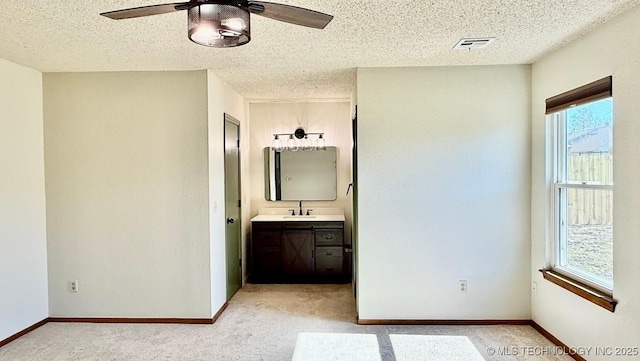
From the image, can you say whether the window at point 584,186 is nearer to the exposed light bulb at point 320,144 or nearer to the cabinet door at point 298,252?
the cabinet door at point 298,252

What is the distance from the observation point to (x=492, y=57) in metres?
3.47

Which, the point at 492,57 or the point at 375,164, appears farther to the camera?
the point at 375,164

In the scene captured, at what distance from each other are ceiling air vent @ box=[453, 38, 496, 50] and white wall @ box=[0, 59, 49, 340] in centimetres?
365

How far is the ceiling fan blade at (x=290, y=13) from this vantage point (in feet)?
6.04

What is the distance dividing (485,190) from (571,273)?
95cm

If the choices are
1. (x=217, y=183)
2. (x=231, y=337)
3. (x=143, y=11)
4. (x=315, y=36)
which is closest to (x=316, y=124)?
(x=217, y=183)

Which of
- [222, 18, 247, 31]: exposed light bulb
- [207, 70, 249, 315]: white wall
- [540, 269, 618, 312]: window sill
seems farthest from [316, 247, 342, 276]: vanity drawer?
[222, 18, 247, 31]: exposed light bulb

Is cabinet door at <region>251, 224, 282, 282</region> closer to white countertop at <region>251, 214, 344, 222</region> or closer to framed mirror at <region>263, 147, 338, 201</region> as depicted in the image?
white countertop at <region>251, 214, 344, 222</region>

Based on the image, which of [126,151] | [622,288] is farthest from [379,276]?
[126,151]

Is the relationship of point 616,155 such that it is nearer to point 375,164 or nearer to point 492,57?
point 492,57

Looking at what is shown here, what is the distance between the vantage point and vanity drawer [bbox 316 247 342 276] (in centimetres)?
517

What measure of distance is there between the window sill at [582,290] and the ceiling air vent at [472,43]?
74.0 inches

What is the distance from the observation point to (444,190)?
12.3 feet

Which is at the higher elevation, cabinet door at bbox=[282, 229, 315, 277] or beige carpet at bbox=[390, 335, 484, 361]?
cabinet door at bbox=[282, 229, 315, 277]
